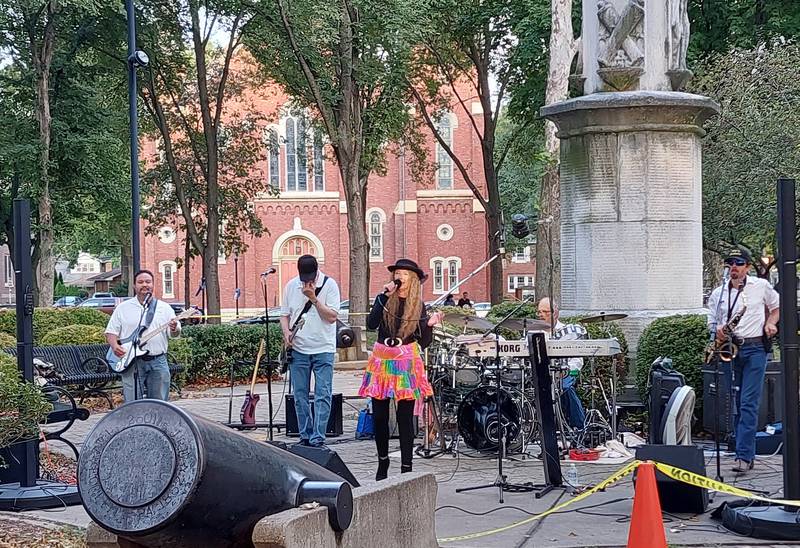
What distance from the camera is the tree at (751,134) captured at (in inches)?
963

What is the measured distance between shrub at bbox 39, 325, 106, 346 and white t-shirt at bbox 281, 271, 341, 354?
8.08 m

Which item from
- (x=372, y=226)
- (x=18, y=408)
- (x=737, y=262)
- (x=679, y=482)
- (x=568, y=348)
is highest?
(x=372, y=226)

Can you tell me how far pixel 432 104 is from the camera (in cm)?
4362

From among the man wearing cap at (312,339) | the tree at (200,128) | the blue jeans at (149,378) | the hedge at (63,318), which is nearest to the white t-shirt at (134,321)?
the blue jeans at (149,378)

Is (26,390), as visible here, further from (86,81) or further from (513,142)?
(513,142)

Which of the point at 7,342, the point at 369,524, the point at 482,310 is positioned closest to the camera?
the point at 369,524

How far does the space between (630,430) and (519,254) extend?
54.2 meters

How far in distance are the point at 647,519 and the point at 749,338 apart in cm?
422

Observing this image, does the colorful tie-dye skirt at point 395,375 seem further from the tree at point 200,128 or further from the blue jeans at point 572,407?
the tree at point 200,128

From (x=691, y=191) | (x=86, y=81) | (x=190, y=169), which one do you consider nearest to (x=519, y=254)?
(x=190, y=169)

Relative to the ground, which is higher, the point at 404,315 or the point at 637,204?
the point at 637,204

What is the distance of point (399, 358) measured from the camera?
361 inches

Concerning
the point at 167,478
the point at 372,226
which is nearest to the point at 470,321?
the point at 167,478

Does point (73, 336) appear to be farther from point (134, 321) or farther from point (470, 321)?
point (470, 321)
